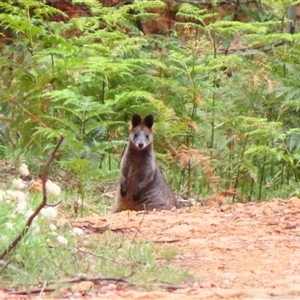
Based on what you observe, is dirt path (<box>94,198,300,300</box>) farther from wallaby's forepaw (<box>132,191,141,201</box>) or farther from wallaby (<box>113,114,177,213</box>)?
wallaby's forepaw (<box>132,191,141,201</box>)

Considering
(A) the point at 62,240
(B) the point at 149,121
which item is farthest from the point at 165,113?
(A) the point at 62,240

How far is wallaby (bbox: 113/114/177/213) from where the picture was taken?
8766 mm

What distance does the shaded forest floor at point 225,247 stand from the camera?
4.15m

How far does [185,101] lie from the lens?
396 inches

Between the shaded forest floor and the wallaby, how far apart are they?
1389mm

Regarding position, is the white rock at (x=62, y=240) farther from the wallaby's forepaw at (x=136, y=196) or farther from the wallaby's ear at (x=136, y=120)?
the wallaby's ear at (x=136, y=120)

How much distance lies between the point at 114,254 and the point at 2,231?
67cm

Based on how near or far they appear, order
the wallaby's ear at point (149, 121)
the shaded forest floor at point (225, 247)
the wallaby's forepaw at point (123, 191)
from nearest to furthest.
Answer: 1. the shaded forest floor at point (225, 247)
2. the wallaby's forepaw at point (123, 191)
3. the wallaby's ear at point (149, 121)

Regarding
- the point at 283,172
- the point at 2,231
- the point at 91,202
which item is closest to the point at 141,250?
the point at 2,231

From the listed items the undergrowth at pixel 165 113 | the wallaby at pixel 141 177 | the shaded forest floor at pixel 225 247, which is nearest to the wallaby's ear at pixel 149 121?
the wallaby at pixel 141 177

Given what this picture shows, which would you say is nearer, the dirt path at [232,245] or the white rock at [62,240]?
the dirt path at [232,245]

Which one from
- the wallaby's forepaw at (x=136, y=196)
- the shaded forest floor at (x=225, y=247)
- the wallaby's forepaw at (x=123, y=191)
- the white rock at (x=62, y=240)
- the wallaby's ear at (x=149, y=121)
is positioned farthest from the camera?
the wallaby's ear at (x=149, y=121)

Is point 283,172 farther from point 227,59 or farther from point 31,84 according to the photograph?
point 31,84

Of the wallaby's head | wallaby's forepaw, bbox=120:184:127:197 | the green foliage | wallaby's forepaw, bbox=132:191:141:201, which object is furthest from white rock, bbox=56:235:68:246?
the wallaby's head
